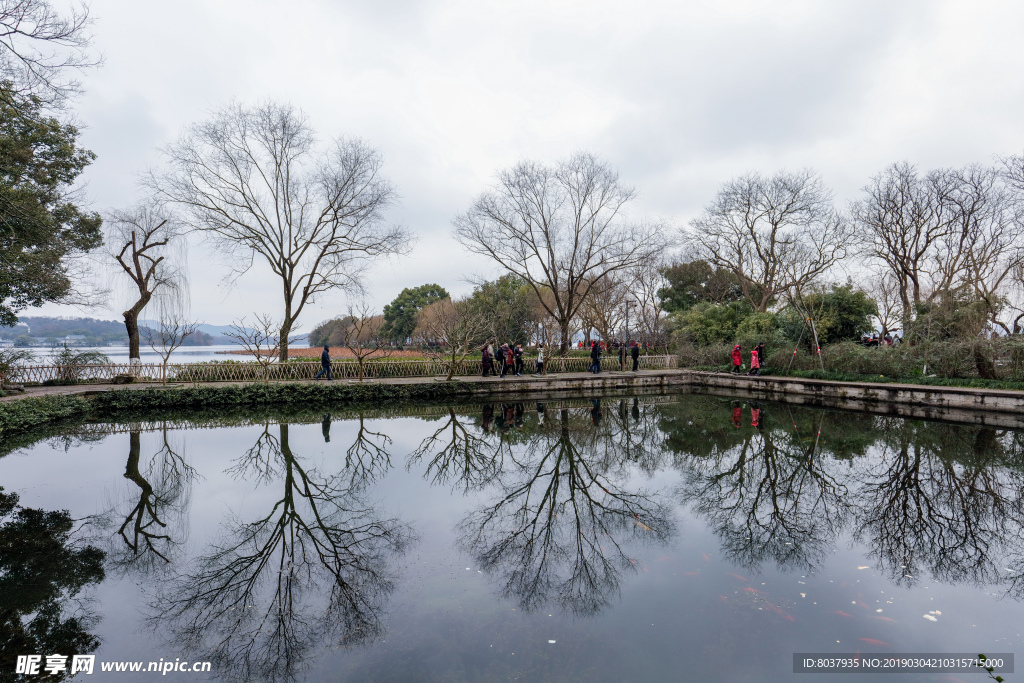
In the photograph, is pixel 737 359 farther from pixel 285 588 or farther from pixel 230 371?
pixel 285 588

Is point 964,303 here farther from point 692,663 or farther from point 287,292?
point 287,292

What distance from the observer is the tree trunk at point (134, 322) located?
19.5 metres

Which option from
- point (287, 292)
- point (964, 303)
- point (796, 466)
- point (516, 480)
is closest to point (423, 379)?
point (287, 292)

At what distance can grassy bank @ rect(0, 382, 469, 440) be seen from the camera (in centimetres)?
1150

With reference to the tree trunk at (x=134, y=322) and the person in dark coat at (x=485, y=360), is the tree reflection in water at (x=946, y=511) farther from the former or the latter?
the tree trunk at (x=134, y=322)

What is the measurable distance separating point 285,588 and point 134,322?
20.9m

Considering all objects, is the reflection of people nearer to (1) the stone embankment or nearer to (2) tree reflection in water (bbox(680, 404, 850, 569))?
(1) the stone embankment

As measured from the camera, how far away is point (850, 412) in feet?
47.3

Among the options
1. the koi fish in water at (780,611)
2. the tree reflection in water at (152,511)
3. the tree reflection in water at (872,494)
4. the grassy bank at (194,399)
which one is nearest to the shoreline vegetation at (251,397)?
the grassy bank at (194,399)

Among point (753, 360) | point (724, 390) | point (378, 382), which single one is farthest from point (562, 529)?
point (753, 360)

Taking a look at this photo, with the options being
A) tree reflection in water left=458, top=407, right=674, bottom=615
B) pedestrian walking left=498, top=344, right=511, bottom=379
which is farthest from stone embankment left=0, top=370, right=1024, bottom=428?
tree reflection in water left=458, top=407, right=674, bottom=615

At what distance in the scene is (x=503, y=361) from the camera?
20.3 m

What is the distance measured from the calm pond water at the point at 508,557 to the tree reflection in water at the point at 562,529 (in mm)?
35

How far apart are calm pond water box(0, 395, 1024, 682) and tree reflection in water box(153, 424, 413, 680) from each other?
0.09ft
